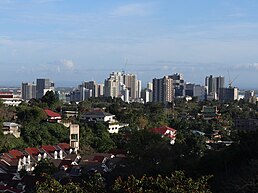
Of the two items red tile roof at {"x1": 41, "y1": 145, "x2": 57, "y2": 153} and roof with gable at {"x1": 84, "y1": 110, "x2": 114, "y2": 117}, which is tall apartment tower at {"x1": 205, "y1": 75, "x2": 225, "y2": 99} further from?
red tile roof at {"x1": 41, "y1": 145, "x2": 57, "y2": 153}

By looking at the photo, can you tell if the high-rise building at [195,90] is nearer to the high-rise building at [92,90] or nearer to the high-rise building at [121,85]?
the high-rise building at [121,85]

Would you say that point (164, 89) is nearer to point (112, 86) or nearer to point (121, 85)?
point (112, 86)

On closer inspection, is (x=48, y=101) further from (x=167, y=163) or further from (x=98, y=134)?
(x=167, y=163)

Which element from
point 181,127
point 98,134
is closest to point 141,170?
point 98,134

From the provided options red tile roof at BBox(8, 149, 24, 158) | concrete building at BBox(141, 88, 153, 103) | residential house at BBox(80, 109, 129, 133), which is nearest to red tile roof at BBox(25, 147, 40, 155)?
red tile roof at BBox(8, 149, 24, 158)

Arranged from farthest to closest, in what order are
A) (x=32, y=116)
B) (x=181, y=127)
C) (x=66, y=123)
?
(x=181, y=127) < (x=66, y=123) < (x=32, y=116)
